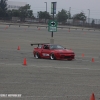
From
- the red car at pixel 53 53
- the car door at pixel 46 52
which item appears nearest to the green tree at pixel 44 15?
the red car at pixel 53 53

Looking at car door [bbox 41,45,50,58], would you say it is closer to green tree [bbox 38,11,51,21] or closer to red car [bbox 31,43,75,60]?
red car [bbox 31,43,75,60]

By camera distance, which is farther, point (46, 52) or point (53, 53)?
point (46, 52)

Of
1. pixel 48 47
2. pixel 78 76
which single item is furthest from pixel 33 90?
pixel 48 47

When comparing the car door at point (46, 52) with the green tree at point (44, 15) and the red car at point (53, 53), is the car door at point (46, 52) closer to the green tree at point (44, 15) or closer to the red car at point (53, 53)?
the red car at point (53, 53)

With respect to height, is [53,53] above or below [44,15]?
above

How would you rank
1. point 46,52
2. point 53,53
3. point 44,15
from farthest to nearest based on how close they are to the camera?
point 44,15 < point 46,52 < point 53,53

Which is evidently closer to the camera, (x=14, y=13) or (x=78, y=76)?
(x=78, y=76)

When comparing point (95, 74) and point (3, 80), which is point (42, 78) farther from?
point (95, 74)

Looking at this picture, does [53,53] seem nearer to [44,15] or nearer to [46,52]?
[46,52]

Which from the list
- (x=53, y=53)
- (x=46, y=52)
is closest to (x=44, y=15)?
(x=46, y=52)

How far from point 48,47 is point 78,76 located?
40.0 ft

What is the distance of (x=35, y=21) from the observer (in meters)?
128

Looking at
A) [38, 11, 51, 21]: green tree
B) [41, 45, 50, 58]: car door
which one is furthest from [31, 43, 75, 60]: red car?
[38, 11, 51, 21]: green tree

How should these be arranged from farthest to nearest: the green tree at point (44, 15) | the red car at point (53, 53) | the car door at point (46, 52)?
the green tree at point (44, 15) → the car door at point (46, 52) → the red car at point (53, 53)
